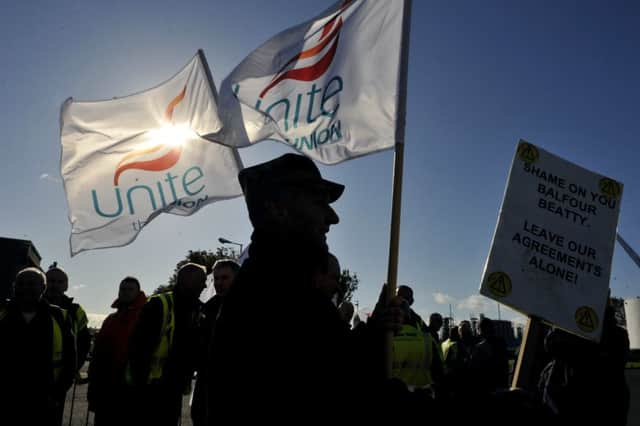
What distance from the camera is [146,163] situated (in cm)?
515

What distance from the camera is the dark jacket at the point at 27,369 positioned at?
13.3 ft

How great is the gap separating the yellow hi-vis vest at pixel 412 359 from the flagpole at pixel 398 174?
2169 mm

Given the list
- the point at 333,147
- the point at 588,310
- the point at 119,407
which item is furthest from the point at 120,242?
the point at 588,310

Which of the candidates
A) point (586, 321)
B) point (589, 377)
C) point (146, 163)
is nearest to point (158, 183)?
point (146, 163)

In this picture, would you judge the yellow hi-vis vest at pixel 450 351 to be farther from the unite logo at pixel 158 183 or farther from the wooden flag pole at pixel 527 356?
the wooden flag pole at pixel 527 356

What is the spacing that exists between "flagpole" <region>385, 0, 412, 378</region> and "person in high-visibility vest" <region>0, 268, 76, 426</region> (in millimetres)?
3544

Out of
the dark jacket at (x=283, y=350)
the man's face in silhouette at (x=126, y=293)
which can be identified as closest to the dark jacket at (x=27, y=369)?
the man's face in silhouette at (x=126, y=293)

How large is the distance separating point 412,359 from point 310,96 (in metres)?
2.45

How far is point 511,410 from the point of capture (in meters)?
1.11

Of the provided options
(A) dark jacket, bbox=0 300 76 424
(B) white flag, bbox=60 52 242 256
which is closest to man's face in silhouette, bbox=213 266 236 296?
(B) white flag, bbox=60 52 242 256

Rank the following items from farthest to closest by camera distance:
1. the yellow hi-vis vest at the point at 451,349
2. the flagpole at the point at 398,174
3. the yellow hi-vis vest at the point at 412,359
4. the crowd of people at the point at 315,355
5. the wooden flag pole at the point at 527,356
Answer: the yellow hi-vis vest at the point at 451,349 < the yellow hi-vis vest at the point at 412,359 < the wooden flag pole at the point at 527,356 < the flagpole at the point at 398,174 < the crowd of people at the point at 315,355

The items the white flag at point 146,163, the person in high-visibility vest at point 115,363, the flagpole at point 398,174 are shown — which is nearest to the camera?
the flagpole at point 398,174

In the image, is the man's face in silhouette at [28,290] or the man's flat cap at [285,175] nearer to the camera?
the man's flat cap at [285,175]

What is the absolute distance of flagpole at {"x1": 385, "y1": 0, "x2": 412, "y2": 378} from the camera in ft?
6.39
